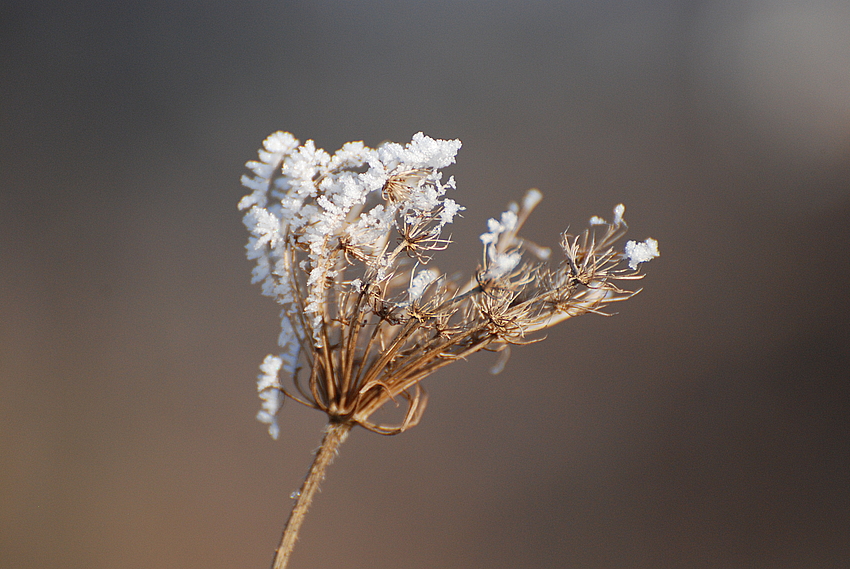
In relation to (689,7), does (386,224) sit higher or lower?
lower

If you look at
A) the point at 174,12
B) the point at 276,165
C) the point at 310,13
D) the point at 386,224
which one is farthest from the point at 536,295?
the point at 174,12

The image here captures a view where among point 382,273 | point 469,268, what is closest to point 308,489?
point 382,273

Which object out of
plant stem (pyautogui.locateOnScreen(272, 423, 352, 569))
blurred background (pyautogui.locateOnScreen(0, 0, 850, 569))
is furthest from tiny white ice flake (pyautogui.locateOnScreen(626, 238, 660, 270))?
blurred background (pyautogui.locateOnScreen(0, 0, 850, 569))

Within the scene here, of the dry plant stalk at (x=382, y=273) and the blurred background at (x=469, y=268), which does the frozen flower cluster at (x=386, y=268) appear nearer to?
the dry plant stalk at (x=382, y=273)

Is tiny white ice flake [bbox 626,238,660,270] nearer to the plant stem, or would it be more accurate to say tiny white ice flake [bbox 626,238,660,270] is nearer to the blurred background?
the plant stem

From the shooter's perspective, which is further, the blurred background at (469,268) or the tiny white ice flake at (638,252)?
the blurred background at (469,268)

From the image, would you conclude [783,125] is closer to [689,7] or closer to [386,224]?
[689,7]

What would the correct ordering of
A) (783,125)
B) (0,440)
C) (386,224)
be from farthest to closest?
(783,125) → (0,440) → (386,224)

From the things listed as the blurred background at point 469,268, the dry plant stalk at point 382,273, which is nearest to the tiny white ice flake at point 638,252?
the dry plant stalk at point 382,273
